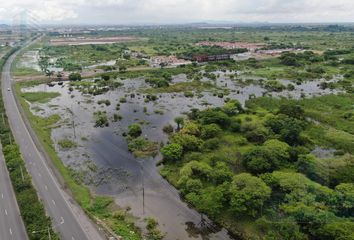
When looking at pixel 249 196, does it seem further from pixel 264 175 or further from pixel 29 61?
pixel 29 61

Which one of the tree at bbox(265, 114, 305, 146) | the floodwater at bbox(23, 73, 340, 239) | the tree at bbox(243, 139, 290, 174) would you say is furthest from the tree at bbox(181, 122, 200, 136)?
the tree at bbox(265, 114, 305, 146)

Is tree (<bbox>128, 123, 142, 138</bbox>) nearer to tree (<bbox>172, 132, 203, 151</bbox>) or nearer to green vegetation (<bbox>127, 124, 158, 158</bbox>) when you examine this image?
green vegetation (<bbox>127, 124, 158, 158</bbox>)

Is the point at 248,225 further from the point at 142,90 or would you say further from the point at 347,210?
the point at 142,90

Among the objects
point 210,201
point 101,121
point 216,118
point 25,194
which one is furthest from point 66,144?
point 210,201

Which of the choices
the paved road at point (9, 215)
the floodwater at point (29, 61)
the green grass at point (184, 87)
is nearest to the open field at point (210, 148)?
the green grass at point (184, 87)

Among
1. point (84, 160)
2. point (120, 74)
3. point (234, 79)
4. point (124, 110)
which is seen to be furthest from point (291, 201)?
point (120, 74)
